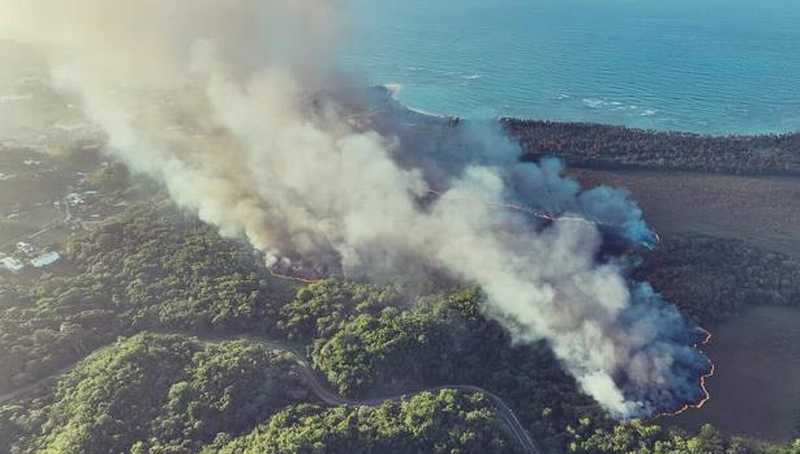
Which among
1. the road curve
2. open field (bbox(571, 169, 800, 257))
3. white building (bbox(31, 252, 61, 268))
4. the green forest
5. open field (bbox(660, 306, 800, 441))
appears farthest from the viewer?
open field (bbox(571, 169, 800, 257))

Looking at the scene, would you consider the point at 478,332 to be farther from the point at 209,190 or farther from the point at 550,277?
A: the point at 209,190

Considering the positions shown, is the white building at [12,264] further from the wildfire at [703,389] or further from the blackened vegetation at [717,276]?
the blackened vegetation at [717,276]

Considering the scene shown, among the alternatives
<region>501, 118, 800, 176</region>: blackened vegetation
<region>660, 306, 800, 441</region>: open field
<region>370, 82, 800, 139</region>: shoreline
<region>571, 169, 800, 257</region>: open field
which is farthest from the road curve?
<region>370, 82, 800, 139</region>: shoreline

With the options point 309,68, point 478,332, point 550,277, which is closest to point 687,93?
point 309,68

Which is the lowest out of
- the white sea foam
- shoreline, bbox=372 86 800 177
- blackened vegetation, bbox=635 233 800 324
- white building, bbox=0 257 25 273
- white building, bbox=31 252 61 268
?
white building, bbox=0 257 25 273

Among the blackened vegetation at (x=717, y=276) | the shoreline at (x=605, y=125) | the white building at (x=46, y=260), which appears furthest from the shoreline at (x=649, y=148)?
the white building at (x=46, y=260)

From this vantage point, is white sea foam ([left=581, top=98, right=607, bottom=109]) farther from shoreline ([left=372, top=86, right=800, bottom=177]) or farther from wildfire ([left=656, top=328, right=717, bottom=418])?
wildfire ([left=656, top=328, right=717, bottom=418])
